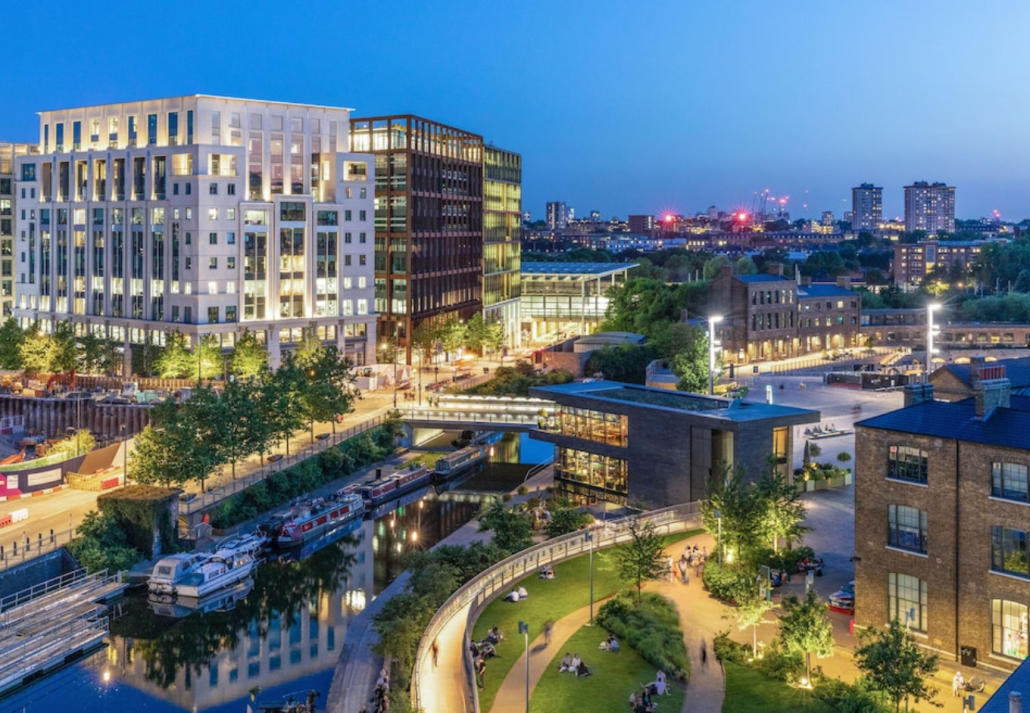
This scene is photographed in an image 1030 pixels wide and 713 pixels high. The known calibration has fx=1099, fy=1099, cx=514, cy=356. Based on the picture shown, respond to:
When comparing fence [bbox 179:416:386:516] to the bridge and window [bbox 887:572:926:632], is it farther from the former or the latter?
window [bbox 887:572:926:632]

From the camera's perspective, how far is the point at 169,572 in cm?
4856

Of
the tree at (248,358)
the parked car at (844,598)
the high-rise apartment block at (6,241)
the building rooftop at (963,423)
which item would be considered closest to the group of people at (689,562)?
the parked car at (844,598)

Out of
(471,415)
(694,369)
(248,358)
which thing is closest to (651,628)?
(471,415)

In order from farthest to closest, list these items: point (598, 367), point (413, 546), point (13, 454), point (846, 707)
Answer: point (598, 367)
point (13, 454)
point (413, 546)
point (846, 707)

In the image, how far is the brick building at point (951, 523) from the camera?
106 feet

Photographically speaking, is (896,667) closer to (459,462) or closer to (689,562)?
(689,562)

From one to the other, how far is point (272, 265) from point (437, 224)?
23850 millimetres

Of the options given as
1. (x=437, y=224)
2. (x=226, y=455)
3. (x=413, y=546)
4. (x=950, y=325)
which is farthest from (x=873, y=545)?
(x=950, y=325)

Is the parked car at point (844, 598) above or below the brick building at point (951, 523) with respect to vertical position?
below

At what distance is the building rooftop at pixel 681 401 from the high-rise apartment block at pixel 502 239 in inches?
2611

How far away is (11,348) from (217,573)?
56.3 meters

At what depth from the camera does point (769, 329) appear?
124 metres

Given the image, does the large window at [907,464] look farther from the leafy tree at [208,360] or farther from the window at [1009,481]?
the leafy tree at [208,360]

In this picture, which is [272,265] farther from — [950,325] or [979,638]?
[950,325]
